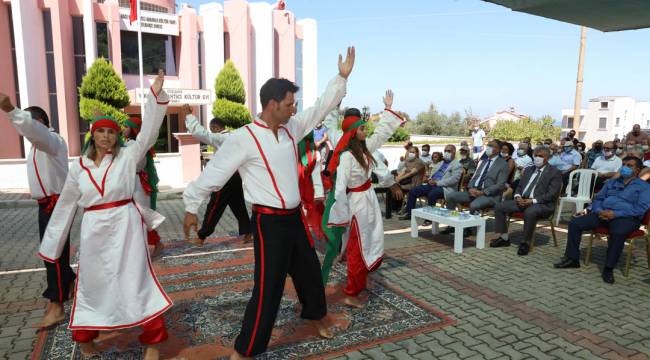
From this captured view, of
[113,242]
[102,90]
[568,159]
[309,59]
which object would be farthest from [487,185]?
[309,59]

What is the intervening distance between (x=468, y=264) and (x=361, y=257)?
2.27m

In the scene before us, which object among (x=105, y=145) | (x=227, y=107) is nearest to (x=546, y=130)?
(x=227, y=107)

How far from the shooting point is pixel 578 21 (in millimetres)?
6848

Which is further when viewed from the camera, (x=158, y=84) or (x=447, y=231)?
(x=447, y=231)

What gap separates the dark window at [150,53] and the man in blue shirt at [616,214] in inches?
773

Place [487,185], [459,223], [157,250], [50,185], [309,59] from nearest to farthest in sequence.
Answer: [50,185] < [157,250] < [459,223] < [487,185] < [309,59]

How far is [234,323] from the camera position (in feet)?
13.5

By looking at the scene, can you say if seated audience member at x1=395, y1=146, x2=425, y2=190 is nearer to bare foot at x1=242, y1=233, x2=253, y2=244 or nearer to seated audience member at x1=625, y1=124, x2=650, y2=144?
bare foot at x1=242, y1=233, x2=253, y2=244

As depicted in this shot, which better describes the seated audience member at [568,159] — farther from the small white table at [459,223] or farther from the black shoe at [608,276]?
the black shoe at [608,276]

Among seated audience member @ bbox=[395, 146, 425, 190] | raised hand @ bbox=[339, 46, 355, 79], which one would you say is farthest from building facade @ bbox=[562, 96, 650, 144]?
raised hand @ bbox=[339, 46, 355, 79]

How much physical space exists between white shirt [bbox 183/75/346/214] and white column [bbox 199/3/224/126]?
2095cm

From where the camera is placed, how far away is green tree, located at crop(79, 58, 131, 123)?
18.3m

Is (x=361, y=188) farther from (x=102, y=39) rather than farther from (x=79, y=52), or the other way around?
(x=79, y=52)

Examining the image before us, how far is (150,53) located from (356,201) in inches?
825
